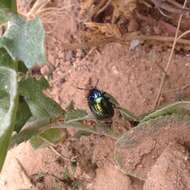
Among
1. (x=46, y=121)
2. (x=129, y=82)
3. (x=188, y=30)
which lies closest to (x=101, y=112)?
(x=46, y=121)

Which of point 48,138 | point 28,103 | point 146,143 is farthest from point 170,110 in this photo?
point 48,138

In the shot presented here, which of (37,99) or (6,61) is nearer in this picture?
(6,61)

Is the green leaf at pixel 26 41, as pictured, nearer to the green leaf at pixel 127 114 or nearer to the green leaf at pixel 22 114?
the green leaf at pixel 22 114

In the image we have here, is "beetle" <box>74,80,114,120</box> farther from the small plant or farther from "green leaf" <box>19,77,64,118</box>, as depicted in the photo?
"green leaf" <box>19,77,64,118</box>

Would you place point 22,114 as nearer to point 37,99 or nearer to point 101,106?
point 37,99

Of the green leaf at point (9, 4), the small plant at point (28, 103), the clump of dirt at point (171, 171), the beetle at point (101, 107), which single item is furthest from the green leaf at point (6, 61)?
the clump of dirt at point (171, 171)

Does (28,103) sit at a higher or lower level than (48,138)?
higher

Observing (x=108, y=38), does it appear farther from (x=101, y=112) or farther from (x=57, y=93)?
(x=101, y=112)
